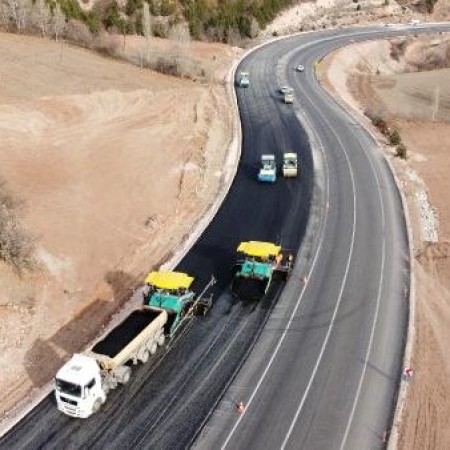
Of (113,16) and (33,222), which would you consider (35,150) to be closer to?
(33,222)

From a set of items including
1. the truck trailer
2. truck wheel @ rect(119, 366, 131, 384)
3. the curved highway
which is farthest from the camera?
truck wheel @ rect(119, 366, 131, 384)

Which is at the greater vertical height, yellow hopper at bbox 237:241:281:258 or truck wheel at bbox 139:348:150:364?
yellow hopper at bbox 237:241:281:258

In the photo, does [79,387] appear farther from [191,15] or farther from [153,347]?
[191,15]

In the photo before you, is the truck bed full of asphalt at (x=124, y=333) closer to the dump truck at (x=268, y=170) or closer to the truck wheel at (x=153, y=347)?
the truck wheel at (x=153, y=347)

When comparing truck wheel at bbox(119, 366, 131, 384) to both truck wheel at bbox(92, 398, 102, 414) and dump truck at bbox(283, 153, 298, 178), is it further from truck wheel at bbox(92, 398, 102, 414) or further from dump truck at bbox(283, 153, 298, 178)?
dump truck at bbox(283, 153, 298, 178)

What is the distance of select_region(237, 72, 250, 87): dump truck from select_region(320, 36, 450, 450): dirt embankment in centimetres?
1210

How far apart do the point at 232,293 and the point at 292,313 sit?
391cm

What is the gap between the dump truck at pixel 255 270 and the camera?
3738 centimetres

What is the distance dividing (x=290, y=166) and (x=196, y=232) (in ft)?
45.4

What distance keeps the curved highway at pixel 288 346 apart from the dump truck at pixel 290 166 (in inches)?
28.4

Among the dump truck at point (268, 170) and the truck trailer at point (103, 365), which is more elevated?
the dump truck at point (268, 170)

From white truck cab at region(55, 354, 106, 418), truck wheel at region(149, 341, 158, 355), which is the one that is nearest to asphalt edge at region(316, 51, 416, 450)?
truck wheel at region(149, 341, 158, 355)

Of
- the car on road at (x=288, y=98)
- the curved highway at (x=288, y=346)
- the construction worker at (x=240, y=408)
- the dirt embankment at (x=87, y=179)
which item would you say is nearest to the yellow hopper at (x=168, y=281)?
the curved highway at (x=288, y=346)

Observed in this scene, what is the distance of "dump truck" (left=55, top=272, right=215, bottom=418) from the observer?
27531mm
